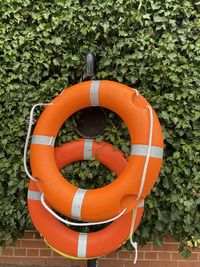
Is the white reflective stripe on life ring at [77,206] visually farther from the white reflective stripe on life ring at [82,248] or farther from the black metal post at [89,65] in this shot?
the black metal post at [89,65]

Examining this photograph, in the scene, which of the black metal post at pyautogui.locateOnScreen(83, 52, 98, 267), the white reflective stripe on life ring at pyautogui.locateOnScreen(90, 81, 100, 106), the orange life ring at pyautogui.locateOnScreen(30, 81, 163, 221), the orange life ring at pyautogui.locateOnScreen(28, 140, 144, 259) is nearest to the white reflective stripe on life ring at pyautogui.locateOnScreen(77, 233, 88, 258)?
the orange life ring at pyautogui.locateOnScreen(28, 140, 144, 259)

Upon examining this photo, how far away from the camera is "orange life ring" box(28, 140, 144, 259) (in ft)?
7.59

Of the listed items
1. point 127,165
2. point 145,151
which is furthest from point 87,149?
point 145,151

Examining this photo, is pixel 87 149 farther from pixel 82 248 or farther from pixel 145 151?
pixel 82 248

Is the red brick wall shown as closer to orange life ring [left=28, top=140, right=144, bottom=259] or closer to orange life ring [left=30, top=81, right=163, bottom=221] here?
orange life ring [left=28, top=140, right=144, bottom=259]

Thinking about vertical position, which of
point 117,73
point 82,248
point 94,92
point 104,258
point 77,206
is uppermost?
point 117,73

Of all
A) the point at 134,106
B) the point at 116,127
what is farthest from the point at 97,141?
the point at 134,106

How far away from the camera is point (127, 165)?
2258 millimetres

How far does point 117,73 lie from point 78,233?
105cm

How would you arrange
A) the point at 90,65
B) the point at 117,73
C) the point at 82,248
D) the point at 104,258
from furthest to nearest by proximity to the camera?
the point at 104,258 → the point at 117,73 → the point at 90,65 → the point at 82,248

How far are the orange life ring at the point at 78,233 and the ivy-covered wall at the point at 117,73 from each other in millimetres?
110

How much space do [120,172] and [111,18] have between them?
100 centimetres

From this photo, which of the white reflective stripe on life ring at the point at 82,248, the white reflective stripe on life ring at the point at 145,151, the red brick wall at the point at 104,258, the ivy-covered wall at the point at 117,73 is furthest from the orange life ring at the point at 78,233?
the red brick wall at the point at 104,258

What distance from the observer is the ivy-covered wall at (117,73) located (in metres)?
2.52
